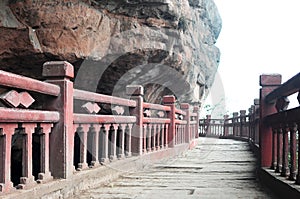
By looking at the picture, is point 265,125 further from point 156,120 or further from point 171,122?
point 171,122

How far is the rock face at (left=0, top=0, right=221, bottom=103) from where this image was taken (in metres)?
7.84

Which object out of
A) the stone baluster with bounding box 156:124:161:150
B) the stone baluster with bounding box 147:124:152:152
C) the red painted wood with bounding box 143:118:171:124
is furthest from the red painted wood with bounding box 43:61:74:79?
the stone baluster with bounding box 156:124:161:150

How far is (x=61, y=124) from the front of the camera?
293cm

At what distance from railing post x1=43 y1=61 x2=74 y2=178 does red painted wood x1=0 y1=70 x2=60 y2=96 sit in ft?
0.26

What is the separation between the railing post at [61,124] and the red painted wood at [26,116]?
8cm

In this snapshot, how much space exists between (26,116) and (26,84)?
0.21 m

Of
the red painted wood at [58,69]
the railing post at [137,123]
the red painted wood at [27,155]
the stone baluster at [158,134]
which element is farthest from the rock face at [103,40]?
the red painted wood at [27,155]

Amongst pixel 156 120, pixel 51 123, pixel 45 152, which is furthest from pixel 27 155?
pixel 156 120

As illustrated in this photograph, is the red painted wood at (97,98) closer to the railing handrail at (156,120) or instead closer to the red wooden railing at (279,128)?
the railing handrail at (156,120)

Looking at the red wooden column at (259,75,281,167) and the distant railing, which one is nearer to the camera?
the distant railing

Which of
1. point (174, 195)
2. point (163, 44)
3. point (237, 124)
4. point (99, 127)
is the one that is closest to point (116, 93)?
point (163, 44)

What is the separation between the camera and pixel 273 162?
12.0 feet

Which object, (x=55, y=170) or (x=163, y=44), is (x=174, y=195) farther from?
(x=163, y=44)

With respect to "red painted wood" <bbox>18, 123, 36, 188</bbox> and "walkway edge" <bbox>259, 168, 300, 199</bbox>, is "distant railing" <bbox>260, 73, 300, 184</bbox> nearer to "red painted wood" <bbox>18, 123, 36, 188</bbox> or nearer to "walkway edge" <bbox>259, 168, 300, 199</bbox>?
"walkway edge" <bbox>259, 168, 300, 199</bbox>
